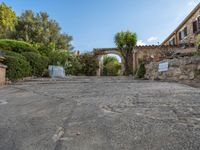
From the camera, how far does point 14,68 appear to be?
24.6 ft

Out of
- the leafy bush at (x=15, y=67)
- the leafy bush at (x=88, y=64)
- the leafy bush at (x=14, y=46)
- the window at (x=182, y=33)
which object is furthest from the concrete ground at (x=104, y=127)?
the window at (x=182, y=33)

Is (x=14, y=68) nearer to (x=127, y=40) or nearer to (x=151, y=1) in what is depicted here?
(x=151, y=1)

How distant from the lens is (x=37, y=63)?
9.62 meters

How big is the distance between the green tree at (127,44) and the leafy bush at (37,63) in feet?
22.7

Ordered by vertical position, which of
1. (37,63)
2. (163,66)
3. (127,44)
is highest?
(127,44)

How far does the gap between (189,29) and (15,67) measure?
1321 cm

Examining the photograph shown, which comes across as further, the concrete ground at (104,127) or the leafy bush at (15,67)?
the leafy bush at (15,67)

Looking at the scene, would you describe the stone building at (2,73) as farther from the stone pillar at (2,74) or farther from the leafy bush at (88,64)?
the leafy bush at (88,64)

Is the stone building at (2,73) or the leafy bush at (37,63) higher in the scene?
the leafy bush at (37,63)

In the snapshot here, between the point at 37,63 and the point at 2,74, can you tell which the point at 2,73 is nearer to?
the point at 2,74

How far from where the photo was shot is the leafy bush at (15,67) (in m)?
7.30

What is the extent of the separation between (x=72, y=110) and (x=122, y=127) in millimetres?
1057

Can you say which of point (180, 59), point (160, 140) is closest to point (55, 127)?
point (160, 140)

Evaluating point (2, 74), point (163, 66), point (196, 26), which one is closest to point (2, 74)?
point (2, 74)
